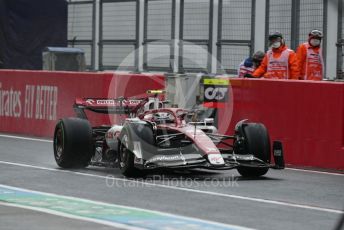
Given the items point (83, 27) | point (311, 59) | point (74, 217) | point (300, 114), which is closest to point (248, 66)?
point (311, 59)

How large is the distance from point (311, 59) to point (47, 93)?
241 inches

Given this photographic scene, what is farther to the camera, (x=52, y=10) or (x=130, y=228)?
(x=52, y=10)

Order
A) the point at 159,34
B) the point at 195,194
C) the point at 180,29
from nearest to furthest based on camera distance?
the point at 195,194 < the point at 180,29 < the point at 159,34

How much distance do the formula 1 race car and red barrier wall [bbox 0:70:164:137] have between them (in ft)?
15.0

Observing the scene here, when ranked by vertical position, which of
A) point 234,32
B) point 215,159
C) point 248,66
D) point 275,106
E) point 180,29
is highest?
point 180,29

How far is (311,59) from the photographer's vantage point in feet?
56.7

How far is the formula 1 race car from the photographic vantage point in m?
12.7

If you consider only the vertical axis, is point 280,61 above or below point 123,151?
above

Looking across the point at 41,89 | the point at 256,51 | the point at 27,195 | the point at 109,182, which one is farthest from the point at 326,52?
the point at 27,195

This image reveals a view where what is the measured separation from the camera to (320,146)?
587 inches

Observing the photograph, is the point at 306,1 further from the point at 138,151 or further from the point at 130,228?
the point at 130,228

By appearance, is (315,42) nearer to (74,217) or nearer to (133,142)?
(133,142)

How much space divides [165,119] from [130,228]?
450 cm

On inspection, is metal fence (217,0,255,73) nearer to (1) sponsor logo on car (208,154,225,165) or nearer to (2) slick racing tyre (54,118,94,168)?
(2) slick racing tyre (54,118,94,168)
